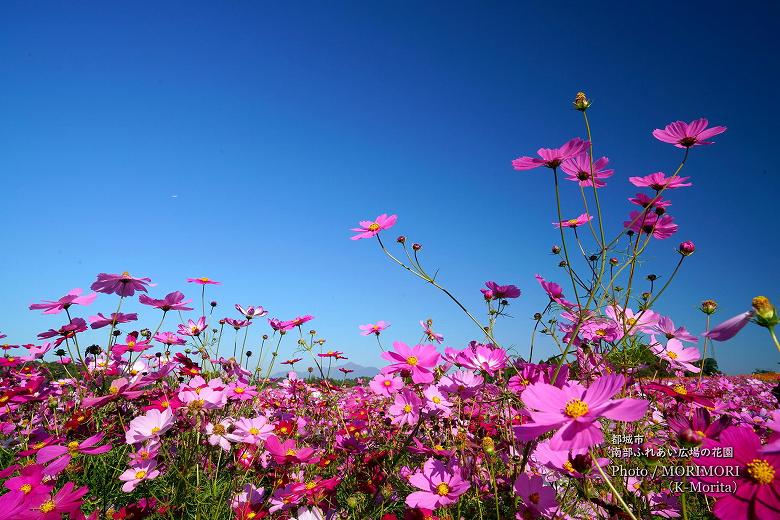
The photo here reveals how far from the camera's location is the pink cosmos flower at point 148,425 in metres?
1.39

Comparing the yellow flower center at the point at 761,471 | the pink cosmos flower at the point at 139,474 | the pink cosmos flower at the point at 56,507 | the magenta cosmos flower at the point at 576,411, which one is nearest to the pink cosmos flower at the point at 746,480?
the yellow flower center at the point at 761,471

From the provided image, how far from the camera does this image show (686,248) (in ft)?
4.27

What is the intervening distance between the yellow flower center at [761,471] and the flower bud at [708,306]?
2.52ft

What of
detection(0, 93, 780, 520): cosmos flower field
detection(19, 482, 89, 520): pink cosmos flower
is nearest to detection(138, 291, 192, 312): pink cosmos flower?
detection(0, 93, 780, 520): cosmos flower field

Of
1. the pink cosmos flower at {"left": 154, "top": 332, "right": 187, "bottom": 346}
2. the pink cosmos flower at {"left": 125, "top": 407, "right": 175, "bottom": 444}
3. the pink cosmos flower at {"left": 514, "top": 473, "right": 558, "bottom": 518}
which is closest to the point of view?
the pink cosmos flower at {"left": 514, "top": 473, "right": 558, "bottom": 518}

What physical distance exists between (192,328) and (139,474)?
1028 millimetres

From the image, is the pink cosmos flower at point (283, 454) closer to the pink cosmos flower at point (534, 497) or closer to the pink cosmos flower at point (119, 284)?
the pink cosmos flower at point (534, 497)

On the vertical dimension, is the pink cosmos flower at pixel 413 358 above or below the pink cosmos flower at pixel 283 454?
above

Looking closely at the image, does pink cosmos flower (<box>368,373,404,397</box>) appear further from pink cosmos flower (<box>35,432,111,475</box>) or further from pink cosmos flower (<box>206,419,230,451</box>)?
pink cosmos flower (<box>35,432,111,475</box>)

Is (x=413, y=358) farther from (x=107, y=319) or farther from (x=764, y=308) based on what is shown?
(x=107, y=319)

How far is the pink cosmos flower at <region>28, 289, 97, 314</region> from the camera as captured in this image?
5.44 ft

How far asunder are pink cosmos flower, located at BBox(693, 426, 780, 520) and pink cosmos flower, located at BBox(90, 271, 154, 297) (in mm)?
1912

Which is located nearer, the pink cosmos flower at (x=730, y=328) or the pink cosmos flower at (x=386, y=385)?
the pink cosmos flower at (x=730, y=328)

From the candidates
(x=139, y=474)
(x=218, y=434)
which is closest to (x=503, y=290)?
(x=218, y=434)
